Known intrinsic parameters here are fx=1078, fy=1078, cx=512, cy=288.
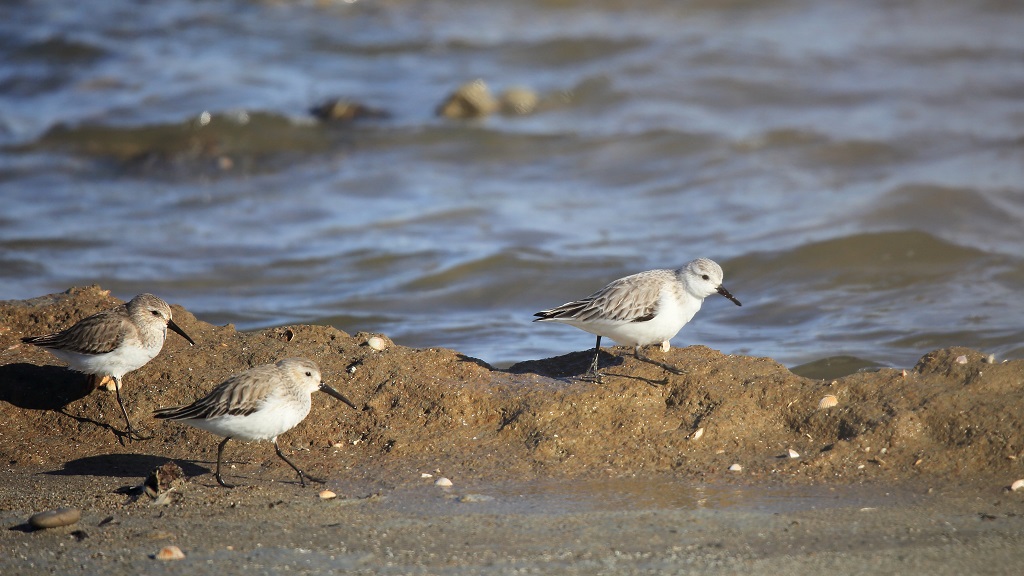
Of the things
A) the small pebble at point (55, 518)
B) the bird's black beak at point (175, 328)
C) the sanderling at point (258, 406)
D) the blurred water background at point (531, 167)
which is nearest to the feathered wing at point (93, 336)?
the bird's black beak at point (175, 328)

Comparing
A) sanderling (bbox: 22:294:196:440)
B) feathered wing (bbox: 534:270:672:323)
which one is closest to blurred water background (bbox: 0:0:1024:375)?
feathered wing (bbox: 534:270:672:323)

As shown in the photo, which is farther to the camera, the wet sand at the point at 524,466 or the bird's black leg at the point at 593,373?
the bird's black leg at the point at 593,373

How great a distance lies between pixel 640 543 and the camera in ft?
16.6

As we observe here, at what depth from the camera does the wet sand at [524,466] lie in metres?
5.00

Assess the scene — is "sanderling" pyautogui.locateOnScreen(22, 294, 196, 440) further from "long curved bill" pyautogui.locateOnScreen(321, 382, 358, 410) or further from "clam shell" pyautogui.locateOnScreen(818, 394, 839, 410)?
"clam shell" pyautogui.locateOnScreen(818, 394, 839, 410)

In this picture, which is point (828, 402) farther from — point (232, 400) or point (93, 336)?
point (93, 336)

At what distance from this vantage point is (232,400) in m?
5.82

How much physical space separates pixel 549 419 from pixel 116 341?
8.56 feet

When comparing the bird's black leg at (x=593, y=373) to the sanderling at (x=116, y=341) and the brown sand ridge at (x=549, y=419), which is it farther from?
the sanderling at (x=116, y=341)

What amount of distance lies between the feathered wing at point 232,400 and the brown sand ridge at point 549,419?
45 cm

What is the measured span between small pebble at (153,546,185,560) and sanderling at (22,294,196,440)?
1587 mm

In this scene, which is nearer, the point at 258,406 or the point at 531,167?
the point at 258,406

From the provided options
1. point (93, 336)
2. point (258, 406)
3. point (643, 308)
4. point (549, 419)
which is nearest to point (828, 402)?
point (643, 308)

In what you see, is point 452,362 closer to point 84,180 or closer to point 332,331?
point 332,331
